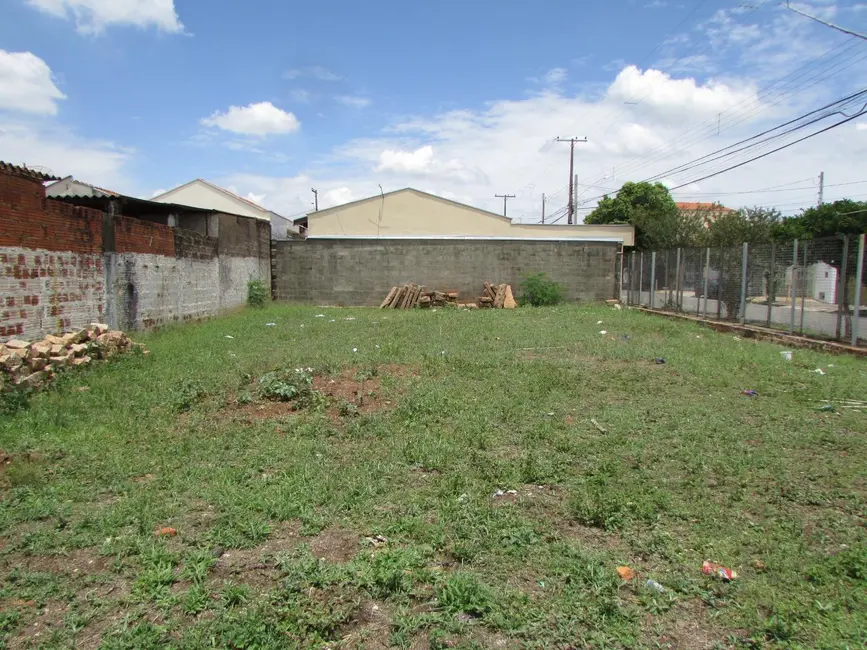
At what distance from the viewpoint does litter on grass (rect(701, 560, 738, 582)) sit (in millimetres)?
2826

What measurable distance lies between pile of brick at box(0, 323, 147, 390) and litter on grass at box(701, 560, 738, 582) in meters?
6.72

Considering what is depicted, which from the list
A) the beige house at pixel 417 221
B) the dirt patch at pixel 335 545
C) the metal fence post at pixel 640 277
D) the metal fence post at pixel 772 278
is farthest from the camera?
the beige house at pixel 417 221

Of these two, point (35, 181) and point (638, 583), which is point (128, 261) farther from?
point (638, 583)

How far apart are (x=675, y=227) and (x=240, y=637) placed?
30.4 metres

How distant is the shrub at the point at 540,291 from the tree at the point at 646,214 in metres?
13.5

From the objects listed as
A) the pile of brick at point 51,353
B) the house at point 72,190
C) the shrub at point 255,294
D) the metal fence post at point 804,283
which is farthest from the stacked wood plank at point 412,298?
the pile of brick at point 51,353

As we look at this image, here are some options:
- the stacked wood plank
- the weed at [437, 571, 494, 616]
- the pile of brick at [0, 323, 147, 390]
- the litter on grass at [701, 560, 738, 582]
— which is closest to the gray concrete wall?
the stacked wood plank

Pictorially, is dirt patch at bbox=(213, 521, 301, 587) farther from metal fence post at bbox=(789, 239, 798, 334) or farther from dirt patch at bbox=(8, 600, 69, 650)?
metal fence post at bbox=(789, 239, 798, 334)

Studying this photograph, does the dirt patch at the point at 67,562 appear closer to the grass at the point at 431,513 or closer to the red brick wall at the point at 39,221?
the grass at the point at 431,513

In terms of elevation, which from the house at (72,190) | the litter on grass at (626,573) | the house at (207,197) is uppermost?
the house at (207,197)

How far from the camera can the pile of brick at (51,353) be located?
6.18 m

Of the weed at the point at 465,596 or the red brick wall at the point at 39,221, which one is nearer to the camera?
the weed at the point at 465,596

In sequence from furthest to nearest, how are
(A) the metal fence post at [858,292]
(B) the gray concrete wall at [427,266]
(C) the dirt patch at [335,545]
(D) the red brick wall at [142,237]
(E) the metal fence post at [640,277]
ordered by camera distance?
(B) the gray concrete wall at [427,266] < (E) the metal fence post at [640,277] < (D) the red brick wall at [142,237] < (A) the metal fence post at [858,292] < (C) the dirt patch at [335,545]

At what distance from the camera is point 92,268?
30.5ft
